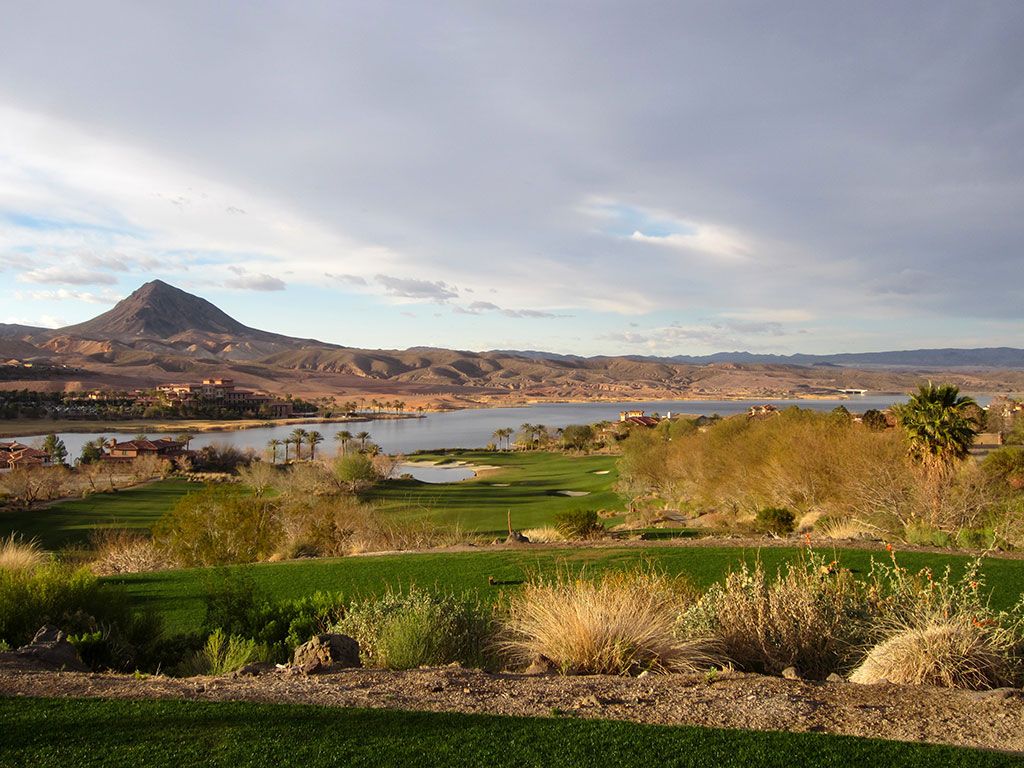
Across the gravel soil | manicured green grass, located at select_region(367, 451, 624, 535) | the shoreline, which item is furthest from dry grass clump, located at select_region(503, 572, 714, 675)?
the shoreline

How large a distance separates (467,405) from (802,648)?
169398 millimetres

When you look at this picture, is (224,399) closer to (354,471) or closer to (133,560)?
(354,471)

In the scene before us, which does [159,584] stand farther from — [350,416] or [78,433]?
[350,416]

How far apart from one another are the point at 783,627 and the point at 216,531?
48.7 ft

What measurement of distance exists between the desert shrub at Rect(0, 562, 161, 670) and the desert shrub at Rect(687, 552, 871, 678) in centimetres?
→ 608

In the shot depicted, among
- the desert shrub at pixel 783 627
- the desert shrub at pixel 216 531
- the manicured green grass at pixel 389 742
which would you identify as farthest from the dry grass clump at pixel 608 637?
the desert shrub at pixel 216 531

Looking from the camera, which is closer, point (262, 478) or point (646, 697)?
point (646, 697)

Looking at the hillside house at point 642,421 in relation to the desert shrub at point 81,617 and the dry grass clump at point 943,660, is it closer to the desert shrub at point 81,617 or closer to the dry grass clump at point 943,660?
the desert shrub at point 81,617

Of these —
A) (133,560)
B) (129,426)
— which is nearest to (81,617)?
(133,560)

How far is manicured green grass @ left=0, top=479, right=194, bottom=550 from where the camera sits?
97.0ft

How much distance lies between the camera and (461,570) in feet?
43.6

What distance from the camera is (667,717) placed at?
185 inches

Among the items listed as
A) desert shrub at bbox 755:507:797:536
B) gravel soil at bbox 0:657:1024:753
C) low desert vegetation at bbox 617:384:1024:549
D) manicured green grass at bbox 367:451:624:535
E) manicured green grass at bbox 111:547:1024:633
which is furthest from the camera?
manicured green grass at bbox 367:451:624:535

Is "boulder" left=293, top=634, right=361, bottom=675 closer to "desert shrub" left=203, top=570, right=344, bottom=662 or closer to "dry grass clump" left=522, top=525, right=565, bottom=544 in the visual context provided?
"desert shrub" left=203, top=570, right=344, bottom=662
